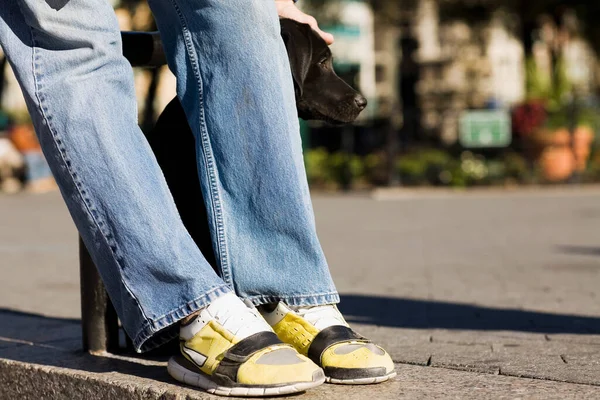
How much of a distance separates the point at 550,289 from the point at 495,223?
4.47 meters

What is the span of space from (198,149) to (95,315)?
1.79 feet

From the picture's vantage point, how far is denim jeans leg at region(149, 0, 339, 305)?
2125 millimetres

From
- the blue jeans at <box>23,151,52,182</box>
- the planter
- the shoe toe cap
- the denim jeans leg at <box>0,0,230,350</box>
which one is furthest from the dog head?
the blue jeans at <box>23,151,52,182</box>

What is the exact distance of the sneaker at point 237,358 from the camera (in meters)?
1.92

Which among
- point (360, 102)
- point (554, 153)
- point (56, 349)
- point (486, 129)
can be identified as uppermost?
point (360, 102)

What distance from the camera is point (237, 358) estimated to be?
1961 mm

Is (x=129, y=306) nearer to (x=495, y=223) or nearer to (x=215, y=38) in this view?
(x=215, y=38)

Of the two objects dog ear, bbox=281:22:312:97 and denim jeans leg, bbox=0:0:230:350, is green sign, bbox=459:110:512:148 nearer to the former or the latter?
dog ear, bbox=281:22:312:97

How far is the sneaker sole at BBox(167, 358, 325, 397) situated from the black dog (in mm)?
325

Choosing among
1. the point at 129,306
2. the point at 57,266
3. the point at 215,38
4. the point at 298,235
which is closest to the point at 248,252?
the point at 298,235

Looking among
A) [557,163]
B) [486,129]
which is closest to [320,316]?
[557,163]

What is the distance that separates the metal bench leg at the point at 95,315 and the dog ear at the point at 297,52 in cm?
63

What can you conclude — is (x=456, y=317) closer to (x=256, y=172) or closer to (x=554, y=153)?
(x=256, y=172)

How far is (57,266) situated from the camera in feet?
17.8
